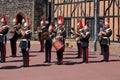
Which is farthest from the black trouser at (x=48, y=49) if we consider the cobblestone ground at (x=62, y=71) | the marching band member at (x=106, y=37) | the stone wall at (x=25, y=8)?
the stone wall at (x=25, y=8)

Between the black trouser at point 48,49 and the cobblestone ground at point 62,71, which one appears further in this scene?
the black trouser at point 48,49

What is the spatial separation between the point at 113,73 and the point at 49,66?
273 cm

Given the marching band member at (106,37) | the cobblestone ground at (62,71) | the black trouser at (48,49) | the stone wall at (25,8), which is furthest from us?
the stone wall at (25,8)

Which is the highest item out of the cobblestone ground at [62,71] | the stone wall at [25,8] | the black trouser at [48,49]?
the stone wall at [25,8]

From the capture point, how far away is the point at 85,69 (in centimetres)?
1283

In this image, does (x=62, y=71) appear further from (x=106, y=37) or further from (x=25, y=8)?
(x=25, y=8)

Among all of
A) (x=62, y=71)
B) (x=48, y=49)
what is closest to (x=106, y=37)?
(x=48, y=49)

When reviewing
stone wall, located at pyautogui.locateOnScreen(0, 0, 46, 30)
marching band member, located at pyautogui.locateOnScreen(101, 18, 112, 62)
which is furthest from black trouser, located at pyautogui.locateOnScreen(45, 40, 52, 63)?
stone wall, located at pyautogui.locateOnScreen(0, 0, 46, 30)

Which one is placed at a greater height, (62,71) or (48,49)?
(48,49)

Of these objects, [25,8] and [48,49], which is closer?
[48,49]

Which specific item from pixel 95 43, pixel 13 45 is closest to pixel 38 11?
pixel 95 43

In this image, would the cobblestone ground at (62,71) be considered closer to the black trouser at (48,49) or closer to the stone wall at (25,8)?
the black trouser at (48,49)

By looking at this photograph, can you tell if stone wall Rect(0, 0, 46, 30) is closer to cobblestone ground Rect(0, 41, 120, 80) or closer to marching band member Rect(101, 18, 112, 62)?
cobblestone ground Rect(0, 41, 120, 80)

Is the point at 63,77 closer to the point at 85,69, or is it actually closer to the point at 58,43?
the point at 85,69
